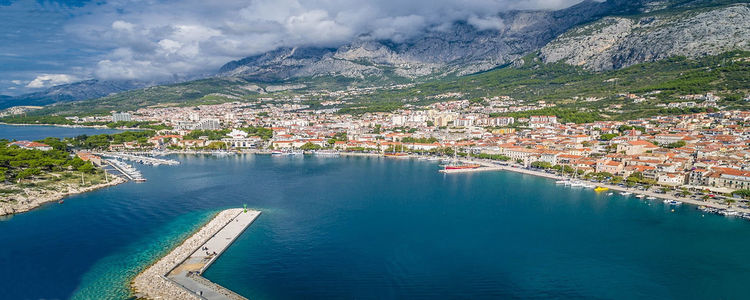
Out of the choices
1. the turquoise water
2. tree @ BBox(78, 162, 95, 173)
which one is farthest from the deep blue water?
the turquoise water

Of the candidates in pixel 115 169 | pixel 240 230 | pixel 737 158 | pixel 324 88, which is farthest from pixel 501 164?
pixel 324 88

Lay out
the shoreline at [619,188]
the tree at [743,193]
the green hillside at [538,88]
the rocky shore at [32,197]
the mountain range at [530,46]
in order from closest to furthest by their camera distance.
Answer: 1. the rocky shore at [32,197]
2. the shoreline at [619,188]
3. the tree at [743,193]
4. the green hillside at [538,88]
5. the mountain range at [530,46]

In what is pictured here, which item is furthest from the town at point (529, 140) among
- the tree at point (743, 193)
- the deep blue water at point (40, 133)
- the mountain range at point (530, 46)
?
the mountain range at point (530, 46)

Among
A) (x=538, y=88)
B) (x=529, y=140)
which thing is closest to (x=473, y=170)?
(x=529, y=140)

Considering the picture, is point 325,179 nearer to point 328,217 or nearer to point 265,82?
point 328,217

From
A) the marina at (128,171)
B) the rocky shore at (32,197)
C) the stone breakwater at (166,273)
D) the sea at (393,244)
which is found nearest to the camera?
the stone breakwater at (166,273)

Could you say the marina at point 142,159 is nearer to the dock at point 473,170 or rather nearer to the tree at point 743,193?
the dock at point 473,170
